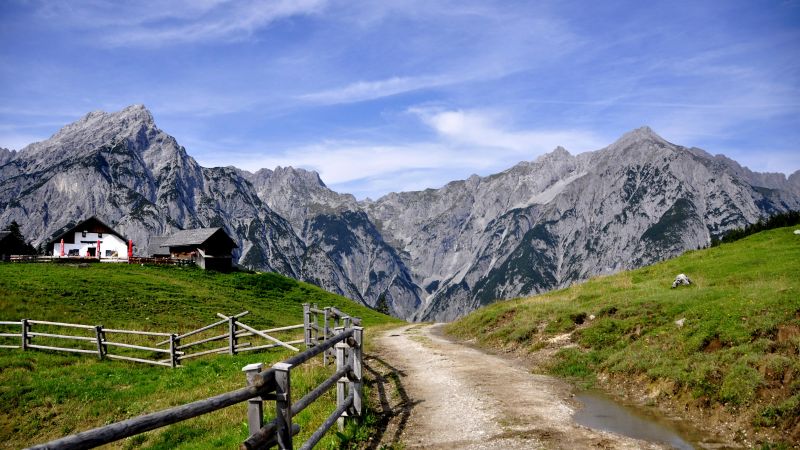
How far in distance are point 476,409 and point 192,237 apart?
86.0 metres

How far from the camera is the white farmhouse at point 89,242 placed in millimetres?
89688

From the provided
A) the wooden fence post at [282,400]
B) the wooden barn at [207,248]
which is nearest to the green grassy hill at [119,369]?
the wooden fence post at [282,400]

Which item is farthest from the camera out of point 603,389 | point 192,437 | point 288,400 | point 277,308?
point 277,308

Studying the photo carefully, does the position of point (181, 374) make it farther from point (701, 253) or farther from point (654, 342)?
point (701, 253)

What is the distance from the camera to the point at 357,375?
13.3 m

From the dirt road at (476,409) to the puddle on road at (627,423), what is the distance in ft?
1.72

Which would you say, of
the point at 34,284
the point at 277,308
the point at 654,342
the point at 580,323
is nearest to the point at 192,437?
the point at 654,342

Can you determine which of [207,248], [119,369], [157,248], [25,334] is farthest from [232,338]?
[157,248]

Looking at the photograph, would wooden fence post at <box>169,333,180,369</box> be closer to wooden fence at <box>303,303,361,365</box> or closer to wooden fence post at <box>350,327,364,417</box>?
wooden fence at <box>303,303,361,365</box>

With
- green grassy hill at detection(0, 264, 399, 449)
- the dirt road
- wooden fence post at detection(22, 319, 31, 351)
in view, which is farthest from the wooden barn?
the dirt road

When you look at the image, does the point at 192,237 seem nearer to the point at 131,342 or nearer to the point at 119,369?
the point at 131,342

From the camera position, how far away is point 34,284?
4434cm

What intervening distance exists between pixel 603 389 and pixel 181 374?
1922 centimetres

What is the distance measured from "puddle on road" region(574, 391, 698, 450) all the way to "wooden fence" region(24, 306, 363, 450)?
247 inches
